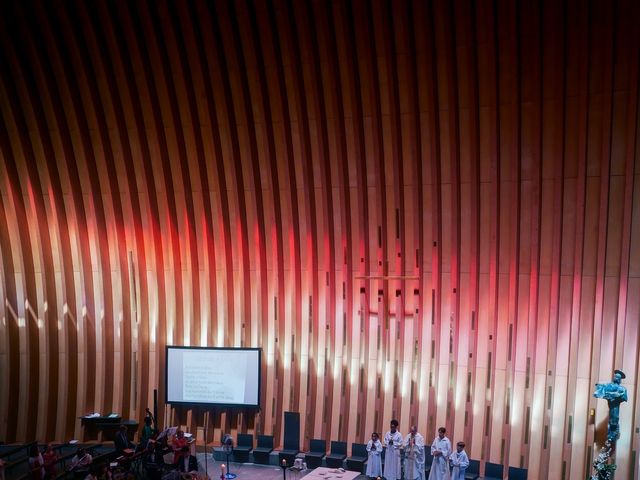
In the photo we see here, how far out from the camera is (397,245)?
44.9 ft

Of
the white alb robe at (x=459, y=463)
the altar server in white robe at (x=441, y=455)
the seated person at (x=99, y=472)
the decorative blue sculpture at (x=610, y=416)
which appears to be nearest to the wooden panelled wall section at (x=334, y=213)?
the decorative blue sculpture at (x=610, y=416)

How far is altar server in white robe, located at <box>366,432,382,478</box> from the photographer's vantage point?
1287 centimetres

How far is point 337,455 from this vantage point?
1355 cm

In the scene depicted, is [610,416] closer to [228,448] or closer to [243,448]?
[243,448]

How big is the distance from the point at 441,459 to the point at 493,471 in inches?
38.1

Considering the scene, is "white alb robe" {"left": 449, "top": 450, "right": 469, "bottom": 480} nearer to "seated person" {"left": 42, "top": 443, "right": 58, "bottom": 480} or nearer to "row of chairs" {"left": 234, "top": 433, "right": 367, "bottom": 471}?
"row of chairs" {"left": 234, "top": 433, "right": 367, "bottom": 471}

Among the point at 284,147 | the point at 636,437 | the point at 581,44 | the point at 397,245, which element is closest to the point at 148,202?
the point at 284,147

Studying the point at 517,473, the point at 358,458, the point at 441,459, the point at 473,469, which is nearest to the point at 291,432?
the point at 358,458

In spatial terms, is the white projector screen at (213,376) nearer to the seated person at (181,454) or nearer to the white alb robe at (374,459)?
the seated person at (181,454)

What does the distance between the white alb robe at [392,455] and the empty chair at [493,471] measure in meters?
1.62

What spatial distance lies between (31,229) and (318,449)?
25.4 ft

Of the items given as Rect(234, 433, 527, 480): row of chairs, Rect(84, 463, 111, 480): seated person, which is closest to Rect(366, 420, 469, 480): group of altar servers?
Rect(234, 433, 527, 480): row of chairs

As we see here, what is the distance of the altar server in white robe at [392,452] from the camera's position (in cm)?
1277

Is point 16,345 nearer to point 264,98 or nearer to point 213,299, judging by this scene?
point 213,299
